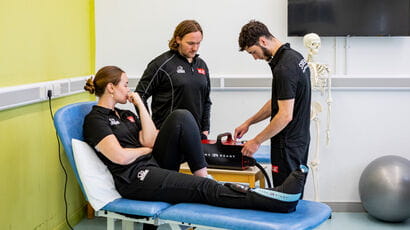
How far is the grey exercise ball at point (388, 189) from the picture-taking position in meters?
3.60

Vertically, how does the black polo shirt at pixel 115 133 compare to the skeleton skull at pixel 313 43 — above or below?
below

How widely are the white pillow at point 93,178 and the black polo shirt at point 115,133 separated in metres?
0.04

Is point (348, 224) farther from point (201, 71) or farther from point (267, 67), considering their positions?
point (201, 71)

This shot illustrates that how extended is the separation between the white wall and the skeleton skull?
253 millimetres

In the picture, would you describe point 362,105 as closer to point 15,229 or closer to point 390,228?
point 390,228

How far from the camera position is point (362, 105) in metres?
3.98

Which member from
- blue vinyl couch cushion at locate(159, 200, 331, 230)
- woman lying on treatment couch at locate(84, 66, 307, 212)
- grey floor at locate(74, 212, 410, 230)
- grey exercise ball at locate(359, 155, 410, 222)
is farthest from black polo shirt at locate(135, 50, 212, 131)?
grey exercise ball at locate(359, 155, 410, 222)

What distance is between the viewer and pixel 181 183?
2.40 m

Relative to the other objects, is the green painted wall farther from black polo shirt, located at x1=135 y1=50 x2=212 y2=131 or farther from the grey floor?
black polo shirt, located at x1=135 y1=50 x2=212 y2=131

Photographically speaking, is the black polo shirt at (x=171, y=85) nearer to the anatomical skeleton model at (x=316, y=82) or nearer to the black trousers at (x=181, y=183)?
the black trousers at (x=181, y=183)

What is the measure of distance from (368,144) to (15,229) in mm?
2445

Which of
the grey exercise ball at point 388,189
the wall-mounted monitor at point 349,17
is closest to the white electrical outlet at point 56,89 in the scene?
the wall-mounted monitor at point 349,17

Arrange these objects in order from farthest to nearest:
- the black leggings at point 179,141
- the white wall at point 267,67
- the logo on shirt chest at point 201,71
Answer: the white wall at point 267,67
the logo on shirt chest at point 201,71
the black leggings at point 179,141

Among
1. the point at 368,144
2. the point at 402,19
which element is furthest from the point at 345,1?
the point at 368,144
